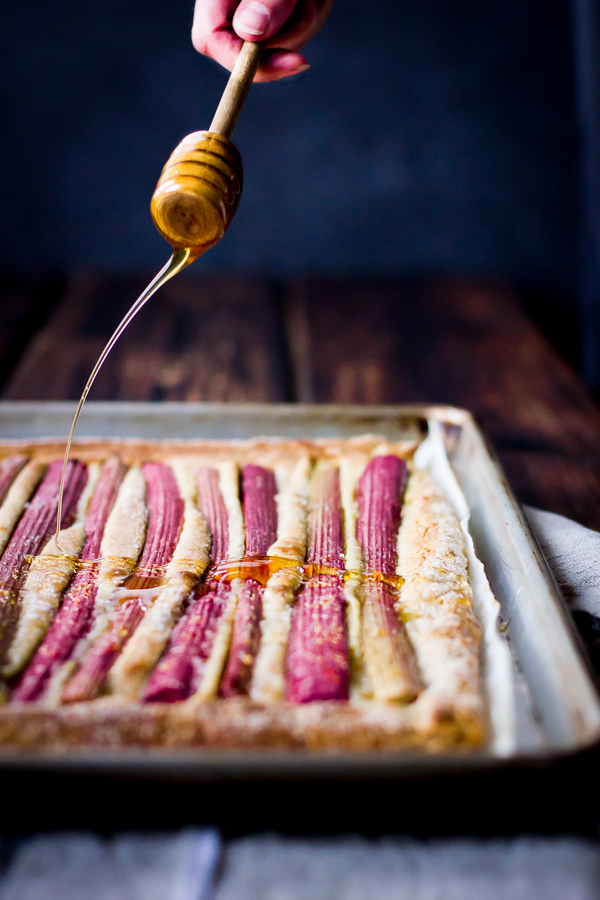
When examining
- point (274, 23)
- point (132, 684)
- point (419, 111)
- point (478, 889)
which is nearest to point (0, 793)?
point (132, 684)

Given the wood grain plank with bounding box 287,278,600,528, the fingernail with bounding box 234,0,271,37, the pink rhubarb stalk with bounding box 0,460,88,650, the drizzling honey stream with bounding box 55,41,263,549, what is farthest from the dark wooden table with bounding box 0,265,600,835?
the fingernail with bounding box 234,0,271,37

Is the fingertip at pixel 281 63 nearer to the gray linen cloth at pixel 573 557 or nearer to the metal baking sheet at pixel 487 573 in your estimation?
the metal baking sheet at pixel 487 573

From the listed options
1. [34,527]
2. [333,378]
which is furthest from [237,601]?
[333,378]

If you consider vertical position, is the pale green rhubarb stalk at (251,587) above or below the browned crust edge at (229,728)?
above

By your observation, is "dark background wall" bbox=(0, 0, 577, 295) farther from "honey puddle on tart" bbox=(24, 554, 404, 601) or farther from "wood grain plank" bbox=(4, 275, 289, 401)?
"honey puddle on tart" bbox=(24, 554, 404, 601)

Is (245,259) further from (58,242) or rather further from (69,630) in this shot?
(69,630)

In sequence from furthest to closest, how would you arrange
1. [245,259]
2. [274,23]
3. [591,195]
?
[245,259]
[591,195]
[274,23]

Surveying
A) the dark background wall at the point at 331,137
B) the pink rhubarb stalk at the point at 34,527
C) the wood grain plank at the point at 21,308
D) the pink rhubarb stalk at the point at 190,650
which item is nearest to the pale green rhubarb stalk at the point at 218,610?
the pink rhubarb stalk at the point at 190,650
